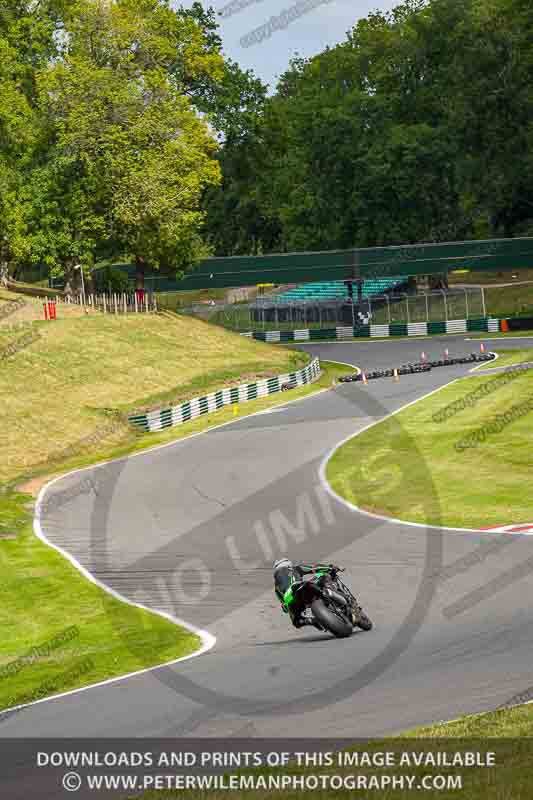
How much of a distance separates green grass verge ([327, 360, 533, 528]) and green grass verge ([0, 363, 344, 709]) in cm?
877

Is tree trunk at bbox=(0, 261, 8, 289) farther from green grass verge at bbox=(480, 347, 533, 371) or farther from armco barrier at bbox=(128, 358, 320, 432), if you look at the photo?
green grass verge at bbox=(480, 347, 533, 371)

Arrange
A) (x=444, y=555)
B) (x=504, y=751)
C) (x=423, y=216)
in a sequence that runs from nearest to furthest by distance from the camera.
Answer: (x=504, y=751) < (x=444, y=555) < (x=423, y=216)

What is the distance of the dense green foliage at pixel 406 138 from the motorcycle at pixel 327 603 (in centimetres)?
8560

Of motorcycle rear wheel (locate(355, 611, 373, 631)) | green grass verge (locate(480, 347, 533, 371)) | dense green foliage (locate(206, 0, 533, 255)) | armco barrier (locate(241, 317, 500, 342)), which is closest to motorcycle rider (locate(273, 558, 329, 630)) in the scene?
motorcycle rear wheel (locate(355, 611, 373, 631))

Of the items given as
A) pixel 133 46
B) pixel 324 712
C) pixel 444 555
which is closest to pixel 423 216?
pixel 133 46

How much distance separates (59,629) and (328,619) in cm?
655

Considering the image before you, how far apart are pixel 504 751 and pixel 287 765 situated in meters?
2.13

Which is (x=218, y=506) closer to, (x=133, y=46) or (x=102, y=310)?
(x=102, y=310)

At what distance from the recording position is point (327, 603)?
1681cm

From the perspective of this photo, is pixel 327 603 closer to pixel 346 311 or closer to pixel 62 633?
pixel 62 633

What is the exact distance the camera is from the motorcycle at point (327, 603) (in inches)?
659

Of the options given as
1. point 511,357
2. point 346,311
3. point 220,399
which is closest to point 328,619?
point 220,399

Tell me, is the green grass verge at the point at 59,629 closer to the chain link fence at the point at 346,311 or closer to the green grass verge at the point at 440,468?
the green grass verge at the point at 440,468

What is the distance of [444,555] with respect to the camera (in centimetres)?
2297
